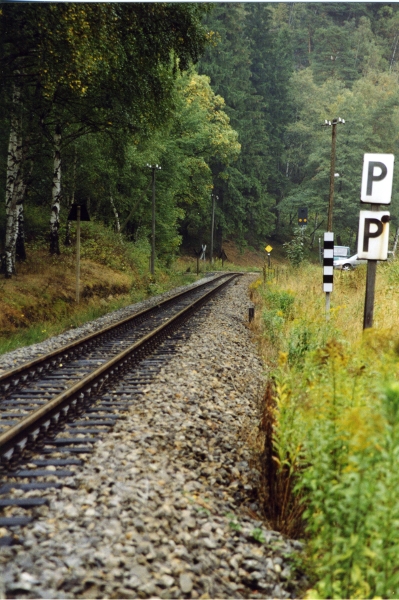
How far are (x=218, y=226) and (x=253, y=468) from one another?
46455mm

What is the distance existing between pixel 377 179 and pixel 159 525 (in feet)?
15.2

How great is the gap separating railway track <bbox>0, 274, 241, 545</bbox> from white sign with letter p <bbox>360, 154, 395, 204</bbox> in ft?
12.3

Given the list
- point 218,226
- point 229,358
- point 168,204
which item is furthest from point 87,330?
point 218,226

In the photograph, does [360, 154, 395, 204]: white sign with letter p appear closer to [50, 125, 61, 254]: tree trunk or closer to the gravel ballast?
the gravel ballast

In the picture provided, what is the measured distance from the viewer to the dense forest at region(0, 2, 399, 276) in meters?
12.2

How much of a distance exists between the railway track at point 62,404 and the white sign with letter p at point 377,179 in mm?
3745

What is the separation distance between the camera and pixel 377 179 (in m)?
6.28

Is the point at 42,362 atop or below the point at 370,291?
below

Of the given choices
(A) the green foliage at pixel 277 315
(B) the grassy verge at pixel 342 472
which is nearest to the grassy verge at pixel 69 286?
(A) the green foliage at pixel 277 315

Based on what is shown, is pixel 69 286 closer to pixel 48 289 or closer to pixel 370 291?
pixel 48 289

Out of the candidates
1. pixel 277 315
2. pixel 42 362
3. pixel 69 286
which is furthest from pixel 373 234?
pixel 69 286

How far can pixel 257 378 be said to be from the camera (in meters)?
8.15

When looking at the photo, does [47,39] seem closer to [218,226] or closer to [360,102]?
[218,226]

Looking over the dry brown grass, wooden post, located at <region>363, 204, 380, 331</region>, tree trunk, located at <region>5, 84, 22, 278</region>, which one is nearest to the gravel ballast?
wooden post, located at <region>363, 204, 380, 331</region>
